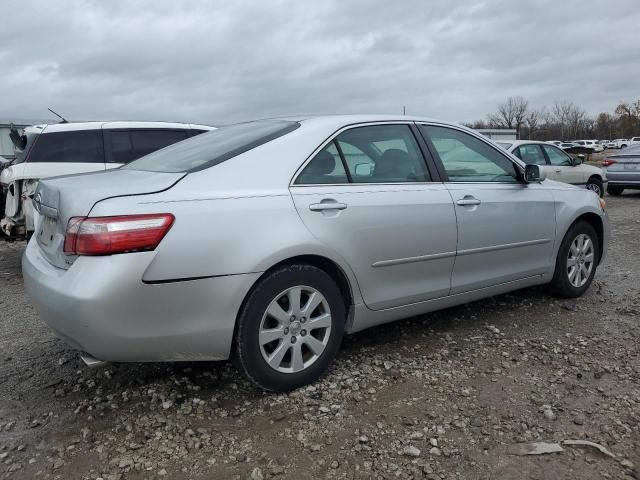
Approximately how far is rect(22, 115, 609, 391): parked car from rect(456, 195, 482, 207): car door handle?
1 cm

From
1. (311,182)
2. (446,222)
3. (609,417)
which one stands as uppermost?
(311,182)

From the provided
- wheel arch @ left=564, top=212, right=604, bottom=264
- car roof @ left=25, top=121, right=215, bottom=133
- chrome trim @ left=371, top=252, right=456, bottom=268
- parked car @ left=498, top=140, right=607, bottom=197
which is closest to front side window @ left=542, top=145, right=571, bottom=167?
parked car @ left=498, top=140, right=607, bottom=197

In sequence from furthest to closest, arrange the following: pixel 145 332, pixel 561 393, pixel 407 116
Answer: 1. pixel 407 116
2. pixel 561 393
3. pixel 145 332

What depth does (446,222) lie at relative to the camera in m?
3.62

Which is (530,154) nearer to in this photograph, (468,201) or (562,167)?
(562,167)

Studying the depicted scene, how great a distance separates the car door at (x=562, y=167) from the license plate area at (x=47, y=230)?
10999mm

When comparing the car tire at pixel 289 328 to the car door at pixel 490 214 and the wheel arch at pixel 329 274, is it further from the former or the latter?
the car door at pixel 490 214

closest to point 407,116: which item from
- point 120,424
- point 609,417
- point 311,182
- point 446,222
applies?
point 446,222

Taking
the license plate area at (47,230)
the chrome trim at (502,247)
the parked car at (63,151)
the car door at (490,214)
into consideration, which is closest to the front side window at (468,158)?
the car door at (490,214)

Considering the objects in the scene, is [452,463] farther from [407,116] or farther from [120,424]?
[407,116]

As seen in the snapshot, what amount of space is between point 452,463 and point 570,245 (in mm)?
2799

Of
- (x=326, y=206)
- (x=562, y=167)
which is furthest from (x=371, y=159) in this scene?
(x=562, y=167)

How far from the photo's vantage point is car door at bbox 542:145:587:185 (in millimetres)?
12238

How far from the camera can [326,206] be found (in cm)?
309
